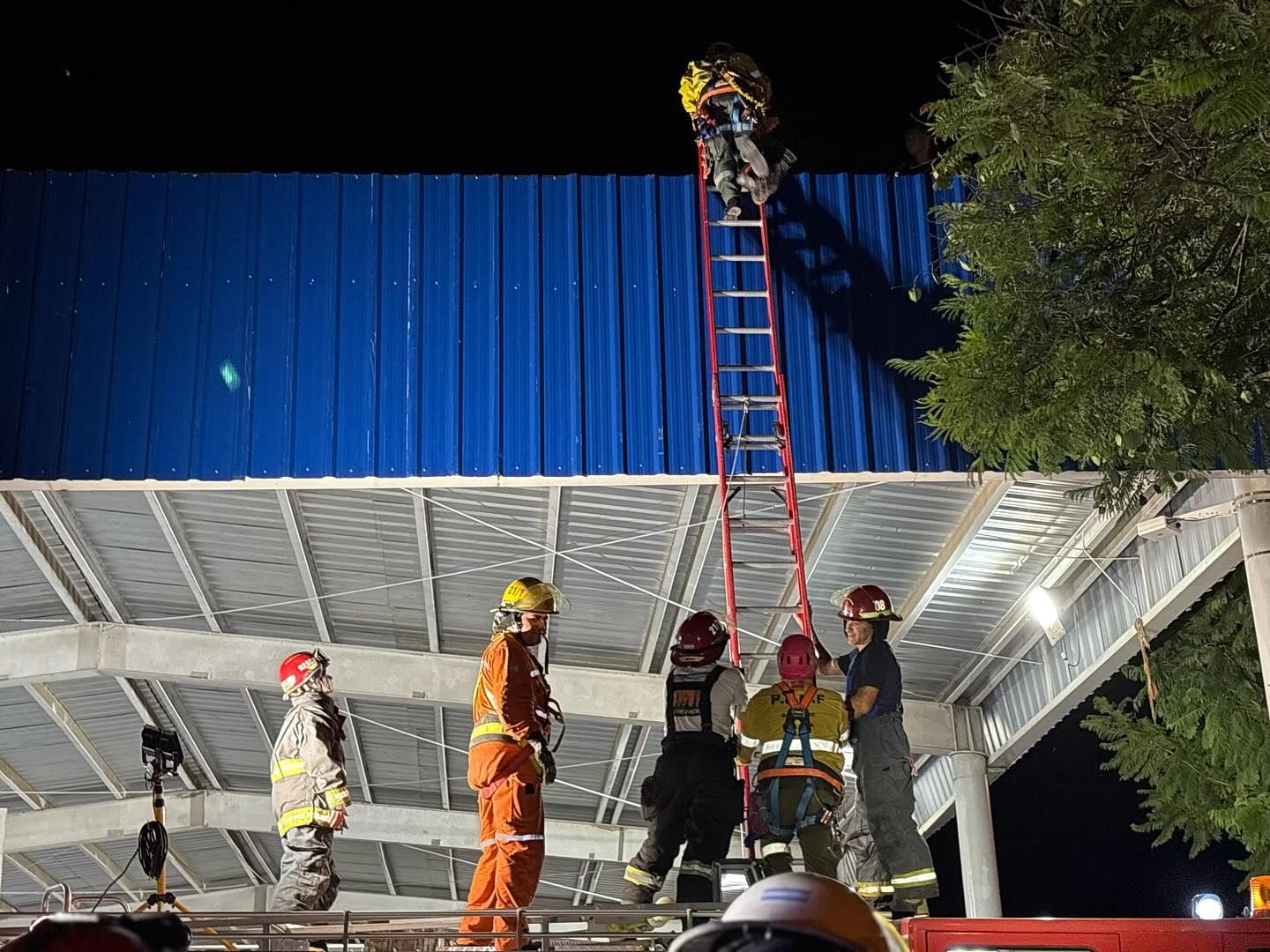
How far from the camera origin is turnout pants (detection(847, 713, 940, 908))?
352 inches

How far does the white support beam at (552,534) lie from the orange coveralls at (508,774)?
5.18m

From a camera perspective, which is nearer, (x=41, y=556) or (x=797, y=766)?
(x=797, y=766)

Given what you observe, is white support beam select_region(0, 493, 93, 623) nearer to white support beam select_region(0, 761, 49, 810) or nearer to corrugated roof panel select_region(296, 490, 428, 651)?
corrugated roof panel select_region(296, 490, 428, 651)

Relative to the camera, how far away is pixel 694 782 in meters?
8.88

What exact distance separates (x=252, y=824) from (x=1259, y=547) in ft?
56.9

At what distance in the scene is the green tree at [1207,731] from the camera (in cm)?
1636

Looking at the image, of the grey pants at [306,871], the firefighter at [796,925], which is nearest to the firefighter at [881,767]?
the grey pants at [306,871]

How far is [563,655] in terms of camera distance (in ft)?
59.1

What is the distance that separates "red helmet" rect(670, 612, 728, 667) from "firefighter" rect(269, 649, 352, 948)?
102 inches

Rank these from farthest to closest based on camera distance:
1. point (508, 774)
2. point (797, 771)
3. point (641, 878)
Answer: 1. point (797, 771)
2. point (641, 878)
3. point (508, 774)

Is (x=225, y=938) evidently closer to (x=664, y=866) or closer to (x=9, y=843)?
(x=664, y=866)

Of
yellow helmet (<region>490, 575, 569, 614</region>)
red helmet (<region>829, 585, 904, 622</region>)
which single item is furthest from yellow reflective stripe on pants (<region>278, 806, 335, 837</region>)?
red helmet (<region>829, 585, 904, 622</region>)

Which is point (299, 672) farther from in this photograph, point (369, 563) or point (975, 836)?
point (975, 836)

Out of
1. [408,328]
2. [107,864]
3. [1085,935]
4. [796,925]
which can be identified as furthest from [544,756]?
[107,864]
